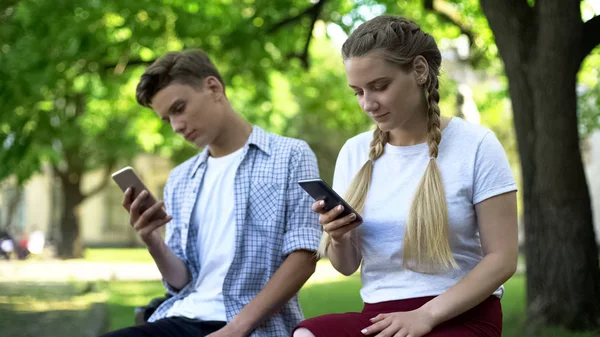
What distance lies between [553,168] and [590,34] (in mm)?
1326

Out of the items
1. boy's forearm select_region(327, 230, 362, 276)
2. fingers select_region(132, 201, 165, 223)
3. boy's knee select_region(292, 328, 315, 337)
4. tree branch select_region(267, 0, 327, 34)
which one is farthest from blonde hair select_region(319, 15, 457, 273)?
tree branch select_region(267, 0, 327, 34)

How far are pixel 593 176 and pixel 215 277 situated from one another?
37.2 meters

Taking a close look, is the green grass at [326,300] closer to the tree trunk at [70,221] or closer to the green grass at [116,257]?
the tree trunk at [70,221]

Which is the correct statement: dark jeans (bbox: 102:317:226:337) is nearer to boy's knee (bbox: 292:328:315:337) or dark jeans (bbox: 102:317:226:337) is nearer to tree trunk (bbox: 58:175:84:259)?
boy's knee (bbox: 292:328:315:337)

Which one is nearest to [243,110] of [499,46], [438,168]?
[499,46]

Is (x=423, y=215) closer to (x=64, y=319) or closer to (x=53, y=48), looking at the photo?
(x=53, y=48)

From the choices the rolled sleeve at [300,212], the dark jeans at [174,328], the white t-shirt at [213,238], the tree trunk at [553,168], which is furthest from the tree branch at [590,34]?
the dark jeans at [174,328]

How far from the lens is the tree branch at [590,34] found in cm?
805

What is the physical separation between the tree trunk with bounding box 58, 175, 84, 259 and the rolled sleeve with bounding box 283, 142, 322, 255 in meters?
27.4

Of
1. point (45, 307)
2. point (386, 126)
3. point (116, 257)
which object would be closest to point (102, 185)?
point (116, 257)

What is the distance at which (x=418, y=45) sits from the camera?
2729mm

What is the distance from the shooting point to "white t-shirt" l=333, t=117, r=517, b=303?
266 cm

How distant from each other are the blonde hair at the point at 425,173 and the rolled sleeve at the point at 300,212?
30.4 inches

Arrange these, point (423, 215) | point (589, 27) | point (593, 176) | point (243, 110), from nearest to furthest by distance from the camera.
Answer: point (423, 215) → point (589, 27) → point (243, 110) → point (593, 176)
